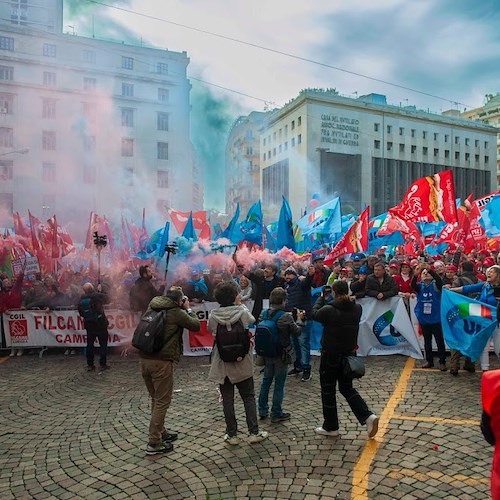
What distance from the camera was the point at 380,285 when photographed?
8227 mm

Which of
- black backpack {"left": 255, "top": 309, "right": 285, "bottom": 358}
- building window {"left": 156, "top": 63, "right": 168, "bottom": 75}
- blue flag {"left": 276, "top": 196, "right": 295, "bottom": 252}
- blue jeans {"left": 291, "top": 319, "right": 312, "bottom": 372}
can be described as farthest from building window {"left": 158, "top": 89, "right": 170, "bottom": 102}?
black backpack {"left": 255, "top": 309, "right": 285, "bottom": 358}

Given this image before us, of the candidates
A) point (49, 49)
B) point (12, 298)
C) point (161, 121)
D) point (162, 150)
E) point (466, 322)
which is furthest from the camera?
point (162, 150)

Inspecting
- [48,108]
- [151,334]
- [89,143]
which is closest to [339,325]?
[151,334]


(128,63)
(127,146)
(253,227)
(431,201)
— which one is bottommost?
(253,227)

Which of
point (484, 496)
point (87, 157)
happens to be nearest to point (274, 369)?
point (484, 496)

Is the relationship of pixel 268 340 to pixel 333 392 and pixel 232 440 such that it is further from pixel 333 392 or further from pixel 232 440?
pixel 232 440

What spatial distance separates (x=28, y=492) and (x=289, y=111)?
62579 mm

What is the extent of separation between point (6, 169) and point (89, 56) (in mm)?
11167

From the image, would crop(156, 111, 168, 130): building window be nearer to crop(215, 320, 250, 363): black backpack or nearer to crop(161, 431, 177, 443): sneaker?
crop(215, 320, 250, 363): black backpack

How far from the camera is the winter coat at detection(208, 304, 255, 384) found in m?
4.59

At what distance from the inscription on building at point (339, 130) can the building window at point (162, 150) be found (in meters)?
24.2

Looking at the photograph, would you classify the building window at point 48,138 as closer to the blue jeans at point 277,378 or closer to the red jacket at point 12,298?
the red jacket at point 12,298

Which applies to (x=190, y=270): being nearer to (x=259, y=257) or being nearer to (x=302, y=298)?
(x=259, y=257)

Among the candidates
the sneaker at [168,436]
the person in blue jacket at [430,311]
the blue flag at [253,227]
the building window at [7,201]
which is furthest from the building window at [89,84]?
the sneaker at [168,436]
